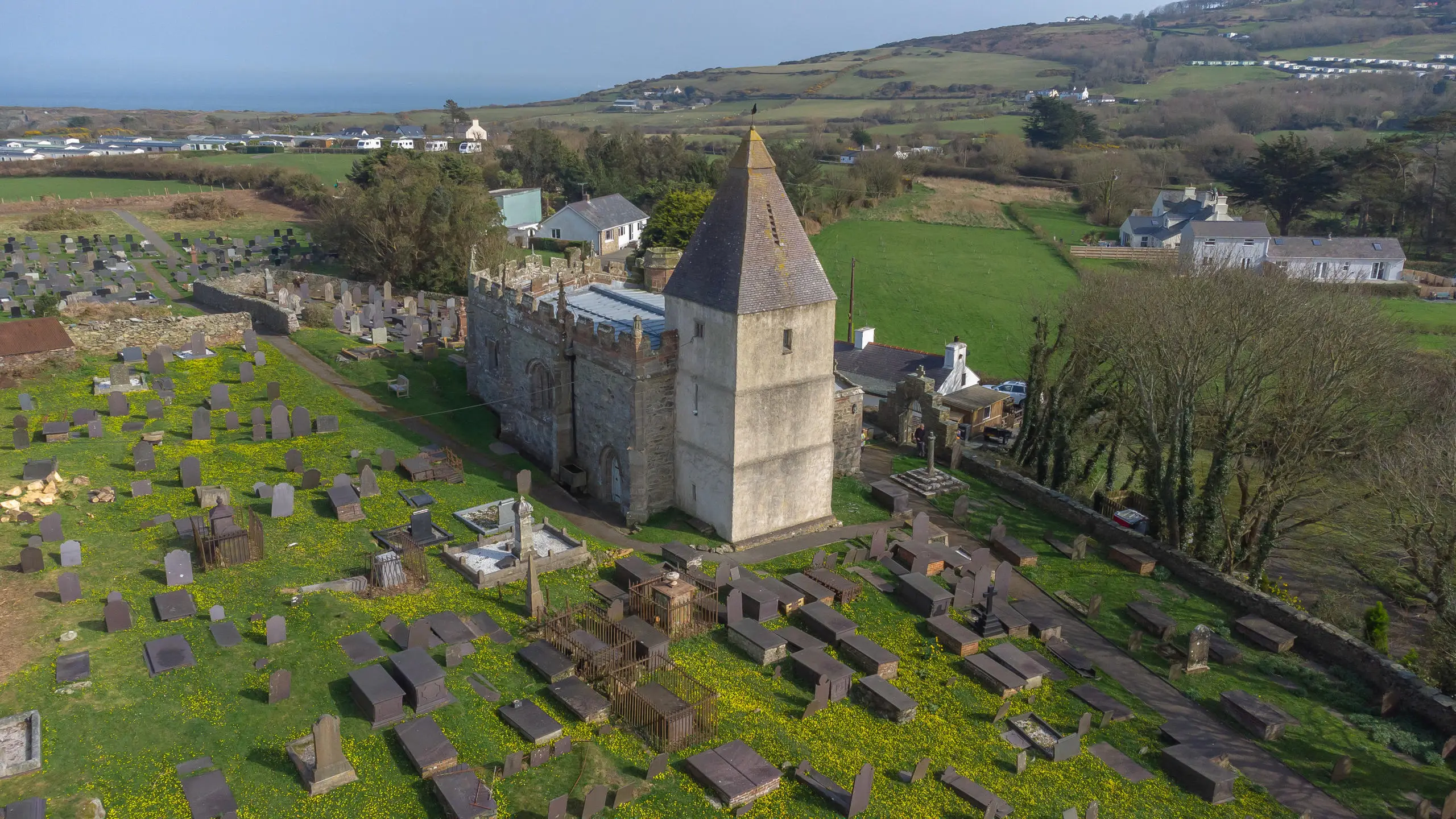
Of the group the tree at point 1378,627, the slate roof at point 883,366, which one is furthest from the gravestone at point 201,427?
the tree at point 1378,627

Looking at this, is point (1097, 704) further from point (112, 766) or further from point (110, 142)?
point (110, 142)

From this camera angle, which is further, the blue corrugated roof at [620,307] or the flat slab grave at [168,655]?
the blue corrugated roof at [620,307]

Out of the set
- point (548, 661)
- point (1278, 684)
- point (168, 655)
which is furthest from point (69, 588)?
point (1278, 684)

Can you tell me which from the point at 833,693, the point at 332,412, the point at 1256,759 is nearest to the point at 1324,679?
the point at 1256,759

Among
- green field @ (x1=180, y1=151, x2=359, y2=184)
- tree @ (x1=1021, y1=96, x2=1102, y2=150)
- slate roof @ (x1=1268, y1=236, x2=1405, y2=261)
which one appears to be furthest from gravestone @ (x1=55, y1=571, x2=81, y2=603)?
tree @ (x1=1021, y1=96, x2=1102, y2=150)

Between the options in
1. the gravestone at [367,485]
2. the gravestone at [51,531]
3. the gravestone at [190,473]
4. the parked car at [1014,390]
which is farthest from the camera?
the parked car at [1014,390]

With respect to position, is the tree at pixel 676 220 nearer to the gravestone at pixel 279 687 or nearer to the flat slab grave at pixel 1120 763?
the gravestone at pixel 279 687

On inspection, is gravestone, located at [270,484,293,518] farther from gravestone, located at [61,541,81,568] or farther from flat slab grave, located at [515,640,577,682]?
flat slab grave, located at [515,640,577,682]

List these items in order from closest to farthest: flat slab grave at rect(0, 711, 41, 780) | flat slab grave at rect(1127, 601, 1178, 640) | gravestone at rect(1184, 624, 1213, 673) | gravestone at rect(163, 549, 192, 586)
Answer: flat slab grave at rect(0, 711, 41, 780)
gravestone at rect(163, 549, 192, 586)
gravestone at rect(1184, 624, 1213, 673)
flat slab grave at rect(1127, 601, 1178, 640)
